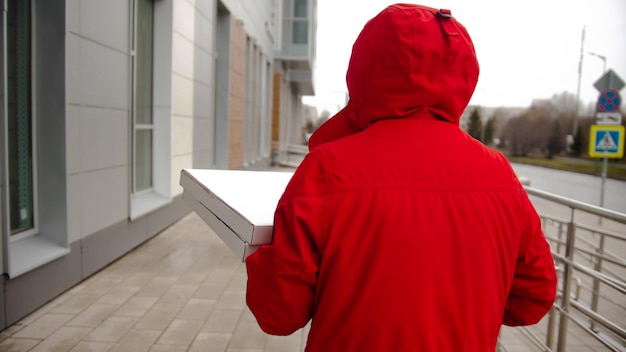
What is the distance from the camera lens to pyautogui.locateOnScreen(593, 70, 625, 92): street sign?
496 inches

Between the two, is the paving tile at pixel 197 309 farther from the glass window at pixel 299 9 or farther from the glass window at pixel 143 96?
the glass window at pixel 299 9

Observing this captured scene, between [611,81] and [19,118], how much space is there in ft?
42.3

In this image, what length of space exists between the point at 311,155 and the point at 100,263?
4894mm

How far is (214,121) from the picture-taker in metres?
12.1

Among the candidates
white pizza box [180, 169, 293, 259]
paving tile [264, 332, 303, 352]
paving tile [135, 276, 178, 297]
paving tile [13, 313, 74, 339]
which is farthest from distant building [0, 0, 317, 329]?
white pizza box [180, 169, 293, 259]

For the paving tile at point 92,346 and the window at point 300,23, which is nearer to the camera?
the paving tile at point 92,346

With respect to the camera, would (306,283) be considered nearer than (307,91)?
Yes

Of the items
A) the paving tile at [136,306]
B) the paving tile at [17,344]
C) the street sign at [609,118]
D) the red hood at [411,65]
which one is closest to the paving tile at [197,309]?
the paving tile at [136,306]

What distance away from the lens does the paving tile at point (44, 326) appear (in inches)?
152

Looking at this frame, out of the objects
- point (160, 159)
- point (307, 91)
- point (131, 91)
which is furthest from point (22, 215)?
point (307, 91)

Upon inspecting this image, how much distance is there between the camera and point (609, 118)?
41.6 feet

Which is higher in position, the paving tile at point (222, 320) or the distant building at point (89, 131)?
the distant building at point (89, 131)

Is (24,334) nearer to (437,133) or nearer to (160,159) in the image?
(437,133)

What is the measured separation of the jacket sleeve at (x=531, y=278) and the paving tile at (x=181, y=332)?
2.93 meters
